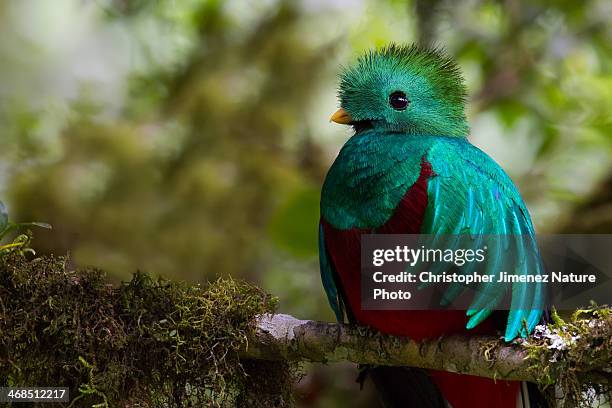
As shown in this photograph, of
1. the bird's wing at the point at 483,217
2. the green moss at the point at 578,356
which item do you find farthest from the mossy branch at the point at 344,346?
the green moss at the point at 578,356

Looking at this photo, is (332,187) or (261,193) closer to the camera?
(332,187)

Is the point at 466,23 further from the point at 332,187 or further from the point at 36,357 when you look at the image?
the point at 36,357

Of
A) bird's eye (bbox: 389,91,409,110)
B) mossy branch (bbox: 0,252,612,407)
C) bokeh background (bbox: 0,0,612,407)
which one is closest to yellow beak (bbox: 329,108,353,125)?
bird's eye (bbox: 389,91,409,110)

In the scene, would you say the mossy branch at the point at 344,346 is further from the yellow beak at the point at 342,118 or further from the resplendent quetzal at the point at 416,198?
the yellow beak at the point at 342,118

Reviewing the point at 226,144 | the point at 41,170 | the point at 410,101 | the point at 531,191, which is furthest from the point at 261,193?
the point at 410,101

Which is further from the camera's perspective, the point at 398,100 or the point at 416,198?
the point at 398,100

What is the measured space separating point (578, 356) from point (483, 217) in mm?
608

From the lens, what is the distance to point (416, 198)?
2510 mm

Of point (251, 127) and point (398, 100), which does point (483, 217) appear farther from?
point (251, 127)

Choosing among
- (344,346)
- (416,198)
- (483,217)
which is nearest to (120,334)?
(344,346)

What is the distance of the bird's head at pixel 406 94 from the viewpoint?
277cm

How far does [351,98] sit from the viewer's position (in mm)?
2861

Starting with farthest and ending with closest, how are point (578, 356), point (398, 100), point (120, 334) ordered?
point (398, 100) → point (120, 334) → point (578, 356)

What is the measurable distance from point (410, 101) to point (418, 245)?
0.57 metres
